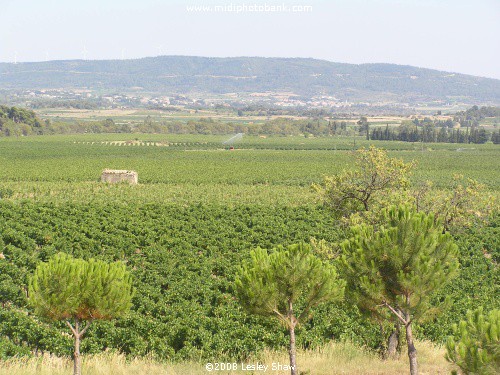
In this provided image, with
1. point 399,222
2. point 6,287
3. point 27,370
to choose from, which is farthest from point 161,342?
point 399,222

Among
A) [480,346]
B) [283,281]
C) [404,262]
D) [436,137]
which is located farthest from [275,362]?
[436,137]

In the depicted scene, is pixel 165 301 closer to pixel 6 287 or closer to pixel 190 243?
pixel 6 287

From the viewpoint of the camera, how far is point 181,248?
3078 centimetres

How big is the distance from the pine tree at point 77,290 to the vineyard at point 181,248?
4261mm

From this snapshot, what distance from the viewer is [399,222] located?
1310 centimetres

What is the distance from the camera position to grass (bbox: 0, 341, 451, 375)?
15266mm

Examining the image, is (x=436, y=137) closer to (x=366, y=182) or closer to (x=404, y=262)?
(x=366, y=182)

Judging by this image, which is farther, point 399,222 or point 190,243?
point 190,243

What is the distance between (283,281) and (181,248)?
17.4 meters

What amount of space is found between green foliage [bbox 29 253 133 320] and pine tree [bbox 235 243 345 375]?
8.38 feet

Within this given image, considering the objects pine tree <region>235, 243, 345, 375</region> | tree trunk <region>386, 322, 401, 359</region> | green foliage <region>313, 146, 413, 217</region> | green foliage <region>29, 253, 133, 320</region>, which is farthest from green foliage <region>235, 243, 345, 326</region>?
green foliage <region>313, 146, 413, 217</region>

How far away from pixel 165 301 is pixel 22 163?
202ft

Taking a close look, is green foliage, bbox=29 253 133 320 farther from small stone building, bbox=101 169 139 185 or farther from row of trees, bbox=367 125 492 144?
row of trees, bbox=367 125 492 144

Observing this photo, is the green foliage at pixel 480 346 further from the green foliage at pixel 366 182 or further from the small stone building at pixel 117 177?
the small stone building at pixel 117 177
